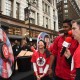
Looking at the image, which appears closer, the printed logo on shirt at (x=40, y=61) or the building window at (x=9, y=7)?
the printed logo on shirt at (x=40, y=61)

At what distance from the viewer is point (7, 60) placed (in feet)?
13.8

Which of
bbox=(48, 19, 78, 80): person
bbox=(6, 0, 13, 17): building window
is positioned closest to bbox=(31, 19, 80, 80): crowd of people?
bbox=(48, 19, 78, 80): person

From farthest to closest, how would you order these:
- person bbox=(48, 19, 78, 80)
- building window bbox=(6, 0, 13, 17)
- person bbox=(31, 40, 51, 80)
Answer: building window bbox=(6, 0, 13, 17), person bbox=(31, 40, 51, 80), person bbox=(48, 19, 78, 80)

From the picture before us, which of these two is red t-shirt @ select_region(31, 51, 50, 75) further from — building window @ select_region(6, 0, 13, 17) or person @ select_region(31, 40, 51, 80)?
building window @ select_region(6, 0, 13, 17)

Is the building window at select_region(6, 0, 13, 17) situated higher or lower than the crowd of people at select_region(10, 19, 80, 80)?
higher

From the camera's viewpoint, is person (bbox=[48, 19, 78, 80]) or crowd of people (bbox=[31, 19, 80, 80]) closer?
crowd of people (bbox=[31, 19, 80, 80])

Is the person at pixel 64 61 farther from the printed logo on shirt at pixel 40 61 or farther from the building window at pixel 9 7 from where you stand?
the building window at pixel 9 7

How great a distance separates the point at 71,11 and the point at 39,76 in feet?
353

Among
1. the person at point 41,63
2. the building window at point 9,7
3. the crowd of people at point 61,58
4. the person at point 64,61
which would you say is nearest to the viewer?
the crowd of people at point 61,58

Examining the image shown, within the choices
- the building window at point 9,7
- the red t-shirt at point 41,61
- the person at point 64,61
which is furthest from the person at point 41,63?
the building window at point 9,7

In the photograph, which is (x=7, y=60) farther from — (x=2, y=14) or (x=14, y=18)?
(x=14, y=18)

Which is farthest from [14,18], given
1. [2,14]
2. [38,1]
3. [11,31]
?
[38,1]

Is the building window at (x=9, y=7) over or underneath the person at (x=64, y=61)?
over

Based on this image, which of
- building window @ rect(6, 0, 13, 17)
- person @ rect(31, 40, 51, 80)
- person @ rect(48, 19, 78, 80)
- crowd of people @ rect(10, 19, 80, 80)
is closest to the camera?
crowd of people @ rect(10, 19, 80, 80)
